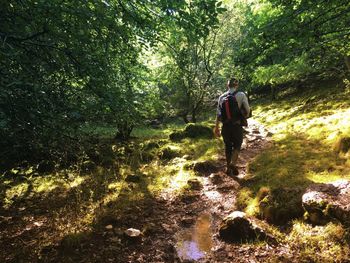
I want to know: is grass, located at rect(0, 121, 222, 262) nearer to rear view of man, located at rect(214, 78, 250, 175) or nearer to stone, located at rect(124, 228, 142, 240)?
stone, located at rect(124, 228, 142, 240)

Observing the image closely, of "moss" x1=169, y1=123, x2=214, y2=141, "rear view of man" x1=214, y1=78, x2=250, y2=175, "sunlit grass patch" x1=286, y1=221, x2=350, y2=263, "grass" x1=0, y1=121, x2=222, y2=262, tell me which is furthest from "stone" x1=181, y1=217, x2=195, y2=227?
"moss" x1=169, y1=123, x2=214, y2=141

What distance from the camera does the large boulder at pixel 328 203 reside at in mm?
4515

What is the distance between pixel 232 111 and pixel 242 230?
12.4 ft

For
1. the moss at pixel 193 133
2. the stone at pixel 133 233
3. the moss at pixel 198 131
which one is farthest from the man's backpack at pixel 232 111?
the moss at pixel 198 131

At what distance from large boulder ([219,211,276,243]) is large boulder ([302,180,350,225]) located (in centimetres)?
78

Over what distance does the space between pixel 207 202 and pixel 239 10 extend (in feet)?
75.7

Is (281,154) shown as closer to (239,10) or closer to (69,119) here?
(69,119)

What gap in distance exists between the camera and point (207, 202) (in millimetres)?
7000

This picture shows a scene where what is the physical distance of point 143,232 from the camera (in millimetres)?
5648

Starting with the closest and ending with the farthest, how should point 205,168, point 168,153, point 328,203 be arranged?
point 328,203
point 205,168
point 168,153

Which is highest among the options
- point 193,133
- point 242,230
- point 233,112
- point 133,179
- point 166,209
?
point 233,112

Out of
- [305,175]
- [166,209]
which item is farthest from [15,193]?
[305,175]

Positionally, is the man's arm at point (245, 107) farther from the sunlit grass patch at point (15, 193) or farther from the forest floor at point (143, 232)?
the sunlit grass patch at point (15, 193)

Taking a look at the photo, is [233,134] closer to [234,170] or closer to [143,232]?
[234,170]
